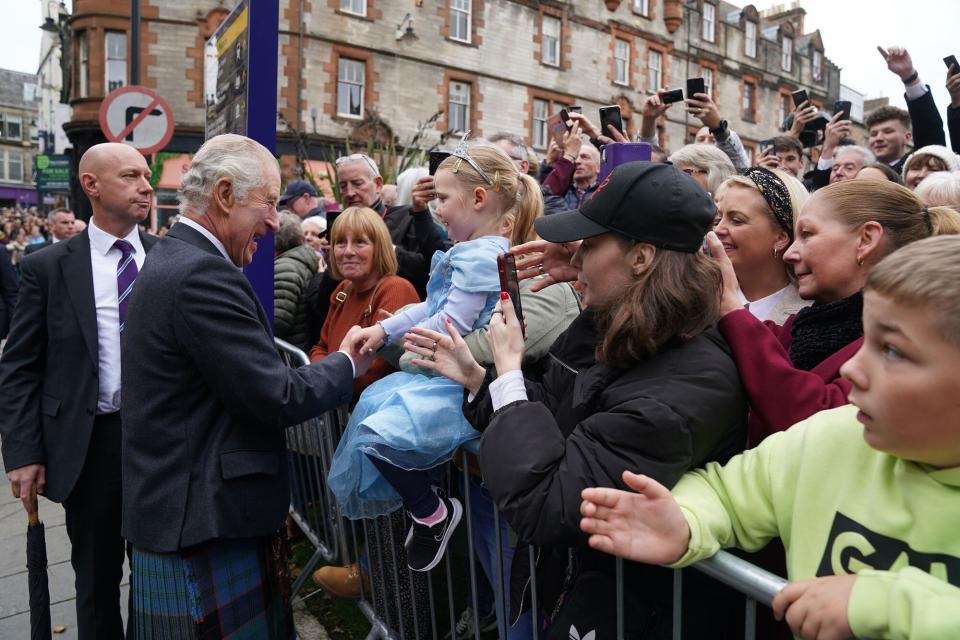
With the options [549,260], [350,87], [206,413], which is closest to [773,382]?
[549,260]

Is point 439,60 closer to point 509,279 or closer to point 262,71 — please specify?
point 262,71

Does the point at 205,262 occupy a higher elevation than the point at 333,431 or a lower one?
higher

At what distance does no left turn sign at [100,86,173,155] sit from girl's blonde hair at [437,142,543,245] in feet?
15.8

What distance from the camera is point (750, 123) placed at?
31.2m

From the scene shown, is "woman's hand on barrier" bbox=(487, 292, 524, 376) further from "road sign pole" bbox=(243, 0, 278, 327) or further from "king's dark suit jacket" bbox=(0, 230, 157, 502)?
"king's dark suit jacket" bbox=(0, 230, 157, 502)

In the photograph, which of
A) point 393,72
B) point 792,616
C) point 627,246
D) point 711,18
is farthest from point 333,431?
point 711,18

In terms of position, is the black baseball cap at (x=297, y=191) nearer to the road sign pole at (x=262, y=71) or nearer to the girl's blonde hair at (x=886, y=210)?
the road sign pole at (x=262, y=71)

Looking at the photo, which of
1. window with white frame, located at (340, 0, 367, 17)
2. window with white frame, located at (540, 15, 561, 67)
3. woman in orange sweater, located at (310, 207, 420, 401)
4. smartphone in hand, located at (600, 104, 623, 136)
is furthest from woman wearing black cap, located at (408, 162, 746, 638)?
window with white frame, located at (540, 15, 561, 67)

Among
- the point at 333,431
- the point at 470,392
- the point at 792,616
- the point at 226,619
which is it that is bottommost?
the point at 226,619

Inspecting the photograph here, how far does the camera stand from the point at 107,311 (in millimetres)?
3186

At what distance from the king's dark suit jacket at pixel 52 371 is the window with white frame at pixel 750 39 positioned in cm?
3330

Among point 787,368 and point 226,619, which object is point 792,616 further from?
point 226,619

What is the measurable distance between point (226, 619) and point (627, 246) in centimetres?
183

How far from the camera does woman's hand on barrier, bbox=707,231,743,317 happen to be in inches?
70.4
